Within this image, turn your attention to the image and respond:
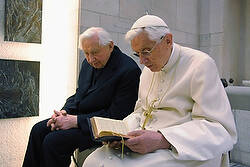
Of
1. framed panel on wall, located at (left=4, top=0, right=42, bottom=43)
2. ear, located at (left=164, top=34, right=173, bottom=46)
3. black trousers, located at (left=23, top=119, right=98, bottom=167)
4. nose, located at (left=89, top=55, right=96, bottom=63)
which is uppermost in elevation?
framed panel on wall, located at (left=4, top=0, right=42, bottom=43)

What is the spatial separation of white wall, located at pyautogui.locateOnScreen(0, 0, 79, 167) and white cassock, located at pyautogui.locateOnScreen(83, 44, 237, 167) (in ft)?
6.07

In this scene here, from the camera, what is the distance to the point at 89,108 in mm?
2670

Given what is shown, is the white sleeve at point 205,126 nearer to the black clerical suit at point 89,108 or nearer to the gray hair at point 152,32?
the gray hair at point 152,32

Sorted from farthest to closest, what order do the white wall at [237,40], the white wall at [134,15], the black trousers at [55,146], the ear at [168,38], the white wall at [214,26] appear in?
the white wall at [237,40], the white wall at [214,26], the white wall at [134,15], the black trousers at [55,146], the ear at [168,38]

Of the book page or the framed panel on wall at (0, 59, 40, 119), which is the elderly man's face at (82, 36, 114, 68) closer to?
the book page

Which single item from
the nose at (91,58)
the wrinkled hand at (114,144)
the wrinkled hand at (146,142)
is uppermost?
the nose at (91,58)

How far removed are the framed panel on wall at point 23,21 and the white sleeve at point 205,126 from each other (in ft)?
7.27

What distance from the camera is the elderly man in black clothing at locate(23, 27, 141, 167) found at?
7.85 ft

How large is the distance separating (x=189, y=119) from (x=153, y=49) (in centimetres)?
51

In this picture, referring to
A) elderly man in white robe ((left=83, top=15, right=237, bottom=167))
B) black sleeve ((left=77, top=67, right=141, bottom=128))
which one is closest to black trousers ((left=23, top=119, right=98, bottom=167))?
black sleeve ((left=77, top=67, right=141, bottom=128))

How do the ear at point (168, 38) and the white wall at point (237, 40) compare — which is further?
the white wall at point (237, 40)

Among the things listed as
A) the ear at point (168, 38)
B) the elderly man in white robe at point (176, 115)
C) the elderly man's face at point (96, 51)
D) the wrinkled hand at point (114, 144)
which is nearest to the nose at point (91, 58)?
the elderly man's face at point (96, 51)

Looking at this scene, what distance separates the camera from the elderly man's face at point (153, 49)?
5.86 ft

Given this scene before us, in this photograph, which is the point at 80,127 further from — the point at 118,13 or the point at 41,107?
the point at 118,13
